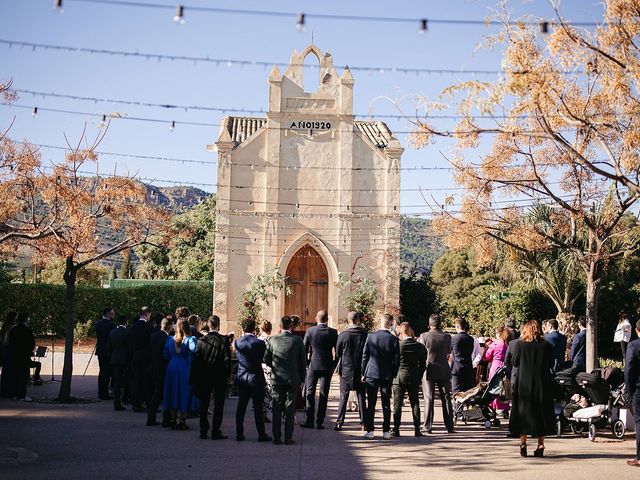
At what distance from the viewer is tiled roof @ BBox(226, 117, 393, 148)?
32.5 metres

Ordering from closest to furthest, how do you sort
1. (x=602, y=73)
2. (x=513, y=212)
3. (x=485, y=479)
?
(x=485, y=479)
(x=602, y=73)
(x=513, y=212)

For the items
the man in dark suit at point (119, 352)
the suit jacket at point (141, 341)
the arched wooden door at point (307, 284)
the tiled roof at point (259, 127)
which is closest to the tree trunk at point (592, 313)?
the suit jacket at point (141, 341)

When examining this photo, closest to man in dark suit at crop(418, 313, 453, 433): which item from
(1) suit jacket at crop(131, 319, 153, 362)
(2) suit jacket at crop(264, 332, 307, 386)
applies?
(2) suit jacket at crop(264, 332, 307, 386)

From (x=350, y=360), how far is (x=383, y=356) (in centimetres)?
76

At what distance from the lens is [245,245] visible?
30.8 metres

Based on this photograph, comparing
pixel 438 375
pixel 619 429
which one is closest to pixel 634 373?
pixel 619 429

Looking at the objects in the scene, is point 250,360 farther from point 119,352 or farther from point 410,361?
point 119,352

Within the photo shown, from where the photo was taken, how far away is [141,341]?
48.6 ft

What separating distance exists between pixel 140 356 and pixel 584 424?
27.3ft

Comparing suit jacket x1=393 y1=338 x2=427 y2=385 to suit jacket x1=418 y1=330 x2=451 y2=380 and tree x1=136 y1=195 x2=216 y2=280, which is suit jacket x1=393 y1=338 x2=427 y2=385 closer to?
suit jacket x1=418 y1=330 x2=451 y2=380

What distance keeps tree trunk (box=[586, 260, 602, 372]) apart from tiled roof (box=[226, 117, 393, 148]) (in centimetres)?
1712

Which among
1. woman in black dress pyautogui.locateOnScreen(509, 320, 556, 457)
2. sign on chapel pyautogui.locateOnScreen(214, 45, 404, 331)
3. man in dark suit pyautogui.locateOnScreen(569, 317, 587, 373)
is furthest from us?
sign on chapel pyautogui.locateOnScreen(214, 45, 404, 331)

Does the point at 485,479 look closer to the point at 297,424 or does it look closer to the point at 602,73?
the point at 297,424

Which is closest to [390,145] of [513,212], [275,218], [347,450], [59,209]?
[275,218]
